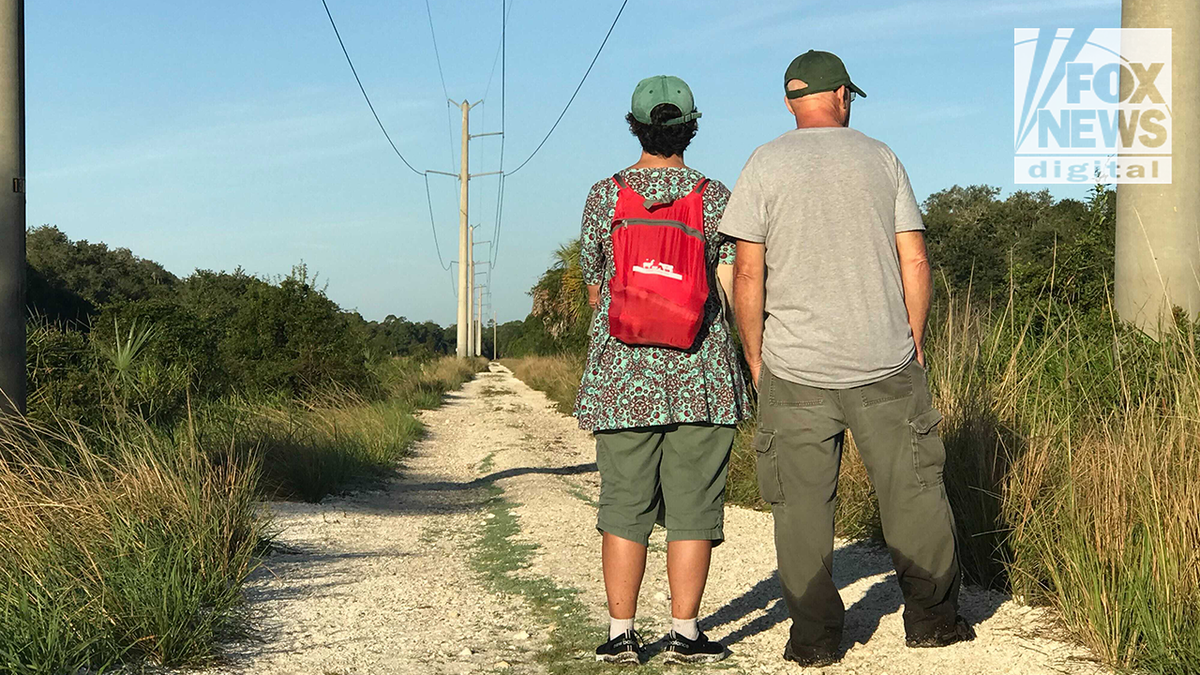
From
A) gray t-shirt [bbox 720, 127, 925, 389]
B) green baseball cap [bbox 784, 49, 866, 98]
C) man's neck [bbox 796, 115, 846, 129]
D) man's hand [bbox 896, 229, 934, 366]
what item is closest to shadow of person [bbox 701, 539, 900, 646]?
gray t-shirt [bbox 720, 127, 925, 389]

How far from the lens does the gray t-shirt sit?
11.7ft

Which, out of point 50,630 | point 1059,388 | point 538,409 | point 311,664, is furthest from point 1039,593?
point 538,409

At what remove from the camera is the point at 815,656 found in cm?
373

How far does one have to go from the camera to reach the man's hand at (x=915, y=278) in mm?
3615

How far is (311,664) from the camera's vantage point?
3.83 meters

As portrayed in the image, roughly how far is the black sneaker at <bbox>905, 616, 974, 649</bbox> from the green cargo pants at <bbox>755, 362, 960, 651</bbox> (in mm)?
124

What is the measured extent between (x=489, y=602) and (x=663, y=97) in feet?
8.24

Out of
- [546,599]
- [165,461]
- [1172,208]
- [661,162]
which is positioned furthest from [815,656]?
[1172,208]

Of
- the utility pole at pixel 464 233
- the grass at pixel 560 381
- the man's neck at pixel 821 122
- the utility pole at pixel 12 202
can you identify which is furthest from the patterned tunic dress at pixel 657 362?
the utility pole at pixel 464 233

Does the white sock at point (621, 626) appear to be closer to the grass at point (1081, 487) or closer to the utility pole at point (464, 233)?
the grass at point (1081, 487)

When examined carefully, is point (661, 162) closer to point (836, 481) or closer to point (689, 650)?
point (836, 481)

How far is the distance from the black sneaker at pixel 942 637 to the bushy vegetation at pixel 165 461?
2.55 metres

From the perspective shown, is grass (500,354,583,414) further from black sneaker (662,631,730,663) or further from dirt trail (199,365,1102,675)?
black sneaker (662,631,730,663)

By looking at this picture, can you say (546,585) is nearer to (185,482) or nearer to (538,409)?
(185,482)
